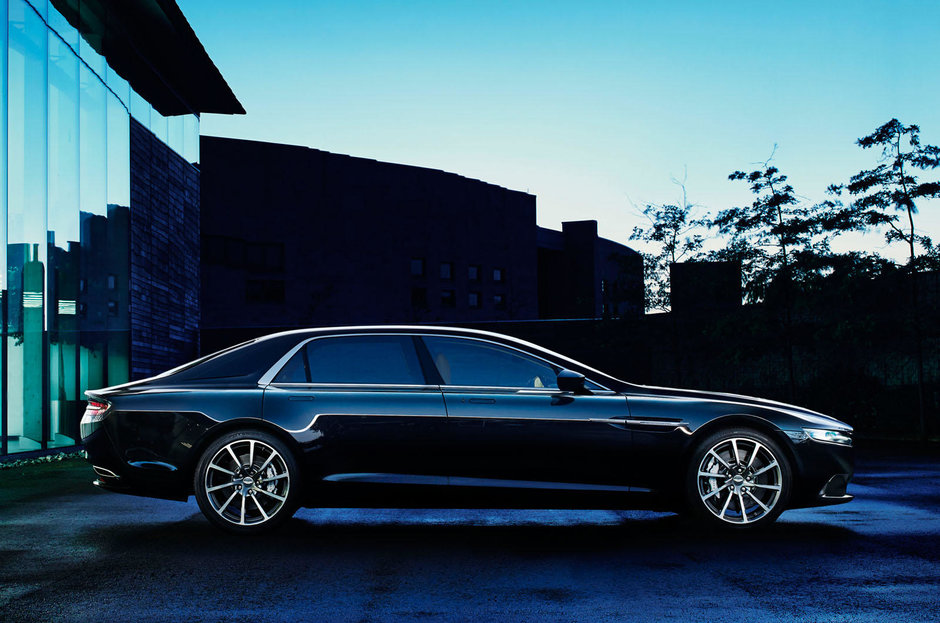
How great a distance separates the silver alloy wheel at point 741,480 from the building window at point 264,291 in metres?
57.2

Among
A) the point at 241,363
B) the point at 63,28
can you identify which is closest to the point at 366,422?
the point at 241,363

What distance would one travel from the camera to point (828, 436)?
739 cm

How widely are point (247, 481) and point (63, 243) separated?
11253 millimetres

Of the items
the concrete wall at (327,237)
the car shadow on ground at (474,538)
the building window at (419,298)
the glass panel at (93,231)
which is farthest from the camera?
the building window at (419,298)

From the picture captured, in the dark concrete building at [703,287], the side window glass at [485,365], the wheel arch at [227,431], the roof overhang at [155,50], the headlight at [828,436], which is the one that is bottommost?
the headlight at [828,436]

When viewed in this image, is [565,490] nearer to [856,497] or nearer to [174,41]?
[856,497]

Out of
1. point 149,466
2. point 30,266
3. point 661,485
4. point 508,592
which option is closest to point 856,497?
point 661,485

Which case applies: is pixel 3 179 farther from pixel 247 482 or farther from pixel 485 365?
pixel 485 365

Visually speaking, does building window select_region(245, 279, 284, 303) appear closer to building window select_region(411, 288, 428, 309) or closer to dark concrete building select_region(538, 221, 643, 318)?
building window select_region(411, 288, 428, 309)

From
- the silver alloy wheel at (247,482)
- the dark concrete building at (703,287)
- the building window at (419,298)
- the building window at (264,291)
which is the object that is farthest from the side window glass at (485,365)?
the building window at (419,298)

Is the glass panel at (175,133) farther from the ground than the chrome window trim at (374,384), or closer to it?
farther from the ground

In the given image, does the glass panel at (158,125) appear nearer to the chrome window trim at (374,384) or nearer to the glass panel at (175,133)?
the glass panel at (175,133)

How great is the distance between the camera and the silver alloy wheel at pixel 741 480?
7207mm

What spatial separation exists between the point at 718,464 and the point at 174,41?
18383mm
